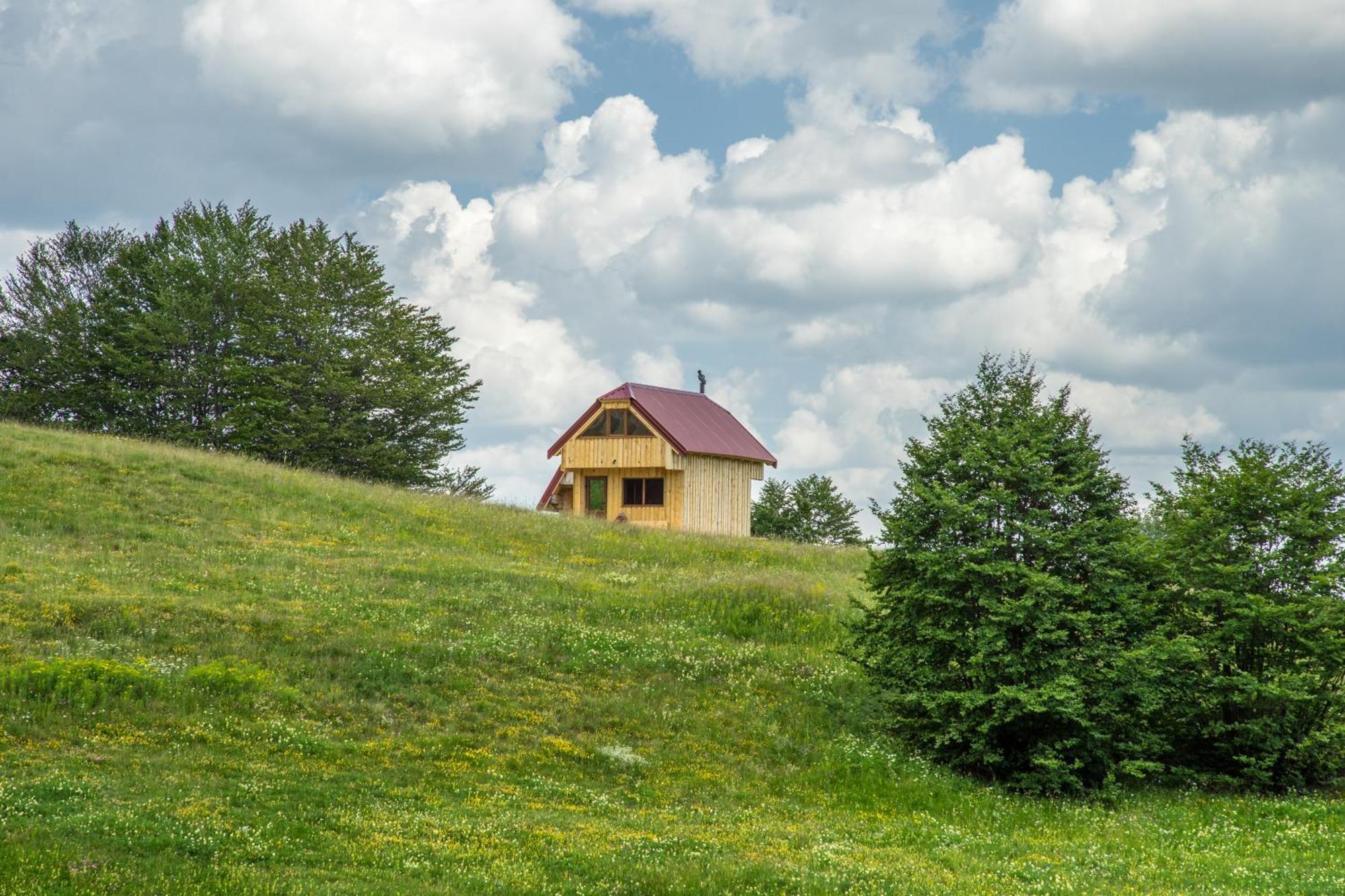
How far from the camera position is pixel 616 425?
Result: 57.5m

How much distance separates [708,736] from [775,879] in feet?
28.4

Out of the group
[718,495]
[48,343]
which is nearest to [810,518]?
[718,495]

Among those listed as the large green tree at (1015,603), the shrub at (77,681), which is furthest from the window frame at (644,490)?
the shrub at (77,681)

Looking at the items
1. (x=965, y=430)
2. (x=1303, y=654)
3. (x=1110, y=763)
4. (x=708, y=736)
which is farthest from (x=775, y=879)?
(x=1303, y=654)

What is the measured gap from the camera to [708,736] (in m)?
22.9

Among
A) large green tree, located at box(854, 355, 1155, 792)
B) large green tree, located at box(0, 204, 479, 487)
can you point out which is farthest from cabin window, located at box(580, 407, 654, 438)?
large green tree, located at box(854, 355, 1155, 792)

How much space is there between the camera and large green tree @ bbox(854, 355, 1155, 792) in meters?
22.2

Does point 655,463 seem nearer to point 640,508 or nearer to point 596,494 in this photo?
point 640,508

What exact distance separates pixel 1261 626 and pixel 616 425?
3819 cm

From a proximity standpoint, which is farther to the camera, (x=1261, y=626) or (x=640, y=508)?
(x=640, y=508)

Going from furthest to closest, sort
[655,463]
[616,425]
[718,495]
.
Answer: [718,495]
[616,425]
[655,463]

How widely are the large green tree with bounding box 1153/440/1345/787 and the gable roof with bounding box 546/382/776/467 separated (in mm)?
33316

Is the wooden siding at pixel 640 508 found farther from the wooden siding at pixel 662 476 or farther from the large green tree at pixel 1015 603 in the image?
the large green tree at pixel 1015 603

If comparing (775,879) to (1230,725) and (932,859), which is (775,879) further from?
(1230,725)
